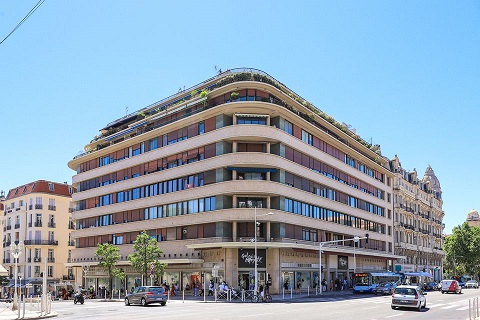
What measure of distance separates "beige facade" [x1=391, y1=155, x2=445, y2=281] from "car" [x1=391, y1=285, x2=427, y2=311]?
5650 cm

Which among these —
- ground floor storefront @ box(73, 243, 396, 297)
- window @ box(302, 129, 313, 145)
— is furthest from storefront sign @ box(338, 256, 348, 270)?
window @ box(302, 129, 313, 145)

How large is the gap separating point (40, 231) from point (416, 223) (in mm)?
68211

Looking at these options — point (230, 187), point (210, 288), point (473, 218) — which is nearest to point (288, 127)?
point (230, 187)

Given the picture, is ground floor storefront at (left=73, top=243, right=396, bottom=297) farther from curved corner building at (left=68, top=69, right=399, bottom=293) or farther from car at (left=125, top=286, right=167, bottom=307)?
car at (left=125, top=286, right=167, bottom=307)

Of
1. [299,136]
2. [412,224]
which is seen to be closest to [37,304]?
[299,136]

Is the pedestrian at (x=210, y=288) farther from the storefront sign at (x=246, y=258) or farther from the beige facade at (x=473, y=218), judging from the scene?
the beige facade at (x=473, y=218)

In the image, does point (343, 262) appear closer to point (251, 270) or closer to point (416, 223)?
point (251, 270)

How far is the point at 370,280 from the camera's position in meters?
64.4

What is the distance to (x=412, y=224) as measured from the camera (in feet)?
346

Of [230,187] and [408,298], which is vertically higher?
[230,187]

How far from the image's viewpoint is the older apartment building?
91.8 meters

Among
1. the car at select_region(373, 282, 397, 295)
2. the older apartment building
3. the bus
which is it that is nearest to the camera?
the car at select_region(373, 282, 397, 295)

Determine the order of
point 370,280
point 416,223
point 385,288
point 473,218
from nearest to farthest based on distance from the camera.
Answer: point 385,288
point 370,280
point 416,223
point 473,218

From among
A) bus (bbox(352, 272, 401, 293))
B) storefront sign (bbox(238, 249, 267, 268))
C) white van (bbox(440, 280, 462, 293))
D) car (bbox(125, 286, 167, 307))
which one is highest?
storefront sign (bbox(238, 249, 267, 268))
